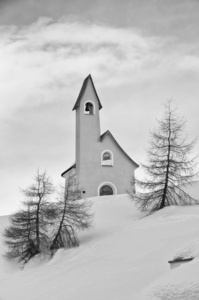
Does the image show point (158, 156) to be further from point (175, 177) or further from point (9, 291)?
point (9, 291)

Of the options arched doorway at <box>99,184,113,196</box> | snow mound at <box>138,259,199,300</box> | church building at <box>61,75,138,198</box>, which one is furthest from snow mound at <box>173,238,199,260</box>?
arched doorway at <box>99,184,113,196</box>

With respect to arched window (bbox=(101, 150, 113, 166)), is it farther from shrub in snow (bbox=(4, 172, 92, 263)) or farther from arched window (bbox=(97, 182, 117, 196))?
shrub in snow (bbox=(4, 172, 92, 263))

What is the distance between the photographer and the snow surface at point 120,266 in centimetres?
771

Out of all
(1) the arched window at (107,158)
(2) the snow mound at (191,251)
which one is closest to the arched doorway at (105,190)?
(1) the arched window at (107,158)

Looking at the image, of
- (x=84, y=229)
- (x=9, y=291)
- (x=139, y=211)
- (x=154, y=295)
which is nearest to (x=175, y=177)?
(x=139, y=211)

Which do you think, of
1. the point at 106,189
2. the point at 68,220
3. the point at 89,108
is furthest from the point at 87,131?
the point at 68,220

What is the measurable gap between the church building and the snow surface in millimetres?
8558

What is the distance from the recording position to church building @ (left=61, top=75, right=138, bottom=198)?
116 feet

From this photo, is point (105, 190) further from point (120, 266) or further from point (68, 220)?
point (120, 266)

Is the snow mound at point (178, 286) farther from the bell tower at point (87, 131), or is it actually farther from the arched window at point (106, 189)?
the arched window at point (106, 189)

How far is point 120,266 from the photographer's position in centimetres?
1475

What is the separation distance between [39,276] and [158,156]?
12045 mm

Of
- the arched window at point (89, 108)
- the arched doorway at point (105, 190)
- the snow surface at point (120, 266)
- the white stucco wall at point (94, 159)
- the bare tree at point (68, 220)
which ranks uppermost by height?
the arched window at point (89, 108)

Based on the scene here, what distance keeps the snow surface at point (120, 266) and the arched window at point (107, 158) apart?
996 cm
